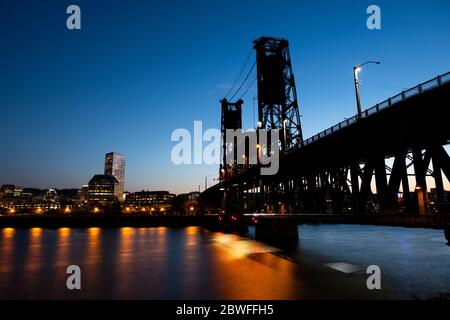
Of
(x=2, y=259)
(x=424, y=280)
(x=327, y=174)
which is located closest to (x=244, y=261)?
(x=327, y=174)

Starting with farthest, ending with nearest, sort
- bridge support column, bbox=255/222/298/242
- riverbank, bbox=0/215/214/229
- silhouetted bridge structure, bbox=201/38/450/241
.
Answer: riverbank, bbox=0/215/214/229, bridge support column, bbox=255/222/298/242, silhouetted bridge structure, bbox=201/38/450/241

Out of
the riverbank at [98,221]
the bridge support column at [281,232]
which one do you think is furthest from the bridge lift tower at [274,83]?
the riverbank at [98,221]

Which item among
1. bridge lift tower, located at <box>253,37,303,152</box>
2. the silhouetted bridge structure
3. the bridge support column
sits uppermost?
bridge lift tower, located at <box>253,37,303,152</box>

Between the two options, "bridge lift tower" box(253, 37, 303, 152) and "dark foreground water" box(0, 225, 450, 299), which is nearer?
"dark foreground water" box(0, 225, 450, 299)

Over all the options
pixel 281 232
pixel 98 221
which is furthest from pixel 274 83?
pixel 98 221

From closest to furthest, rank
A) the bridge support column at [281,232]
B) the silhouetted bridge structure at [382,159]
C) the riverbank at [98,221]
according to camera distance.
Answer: the silhouetted bridge structure at [382,159] → the bridge support column at [281,232] → the riverbank at [98,221]

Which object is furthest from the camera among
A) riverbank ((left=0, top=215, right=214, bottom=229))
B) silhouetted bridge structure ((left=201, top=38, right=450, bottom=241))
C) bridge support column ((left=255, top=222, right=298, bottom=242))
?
riverbank ((left=0, top=215, right=214, bottom=229))

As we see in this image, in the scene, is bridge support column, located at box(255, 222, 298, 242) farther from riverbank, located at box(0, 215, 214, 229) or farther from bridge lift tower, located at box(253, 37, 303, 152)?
riverbank, located at box(0, 215, 214, 229)

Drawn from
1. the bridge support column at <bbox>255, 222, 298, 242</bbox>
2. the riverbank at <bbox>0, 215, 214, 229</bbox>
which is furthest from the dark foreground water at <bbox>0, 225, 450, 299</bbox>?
the riverbank at <bbox>0, 215, 214, 229</bbox>

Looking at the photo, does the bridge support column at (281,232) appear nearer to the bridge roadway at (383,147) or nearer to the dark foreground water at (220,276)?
the dark foreground water at (220,276)

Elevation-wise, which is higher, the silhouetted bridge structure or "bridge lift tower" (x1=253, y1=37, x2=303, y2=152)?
"bridge lift tower" (x1=253, y1=37, x2=303, y2=152)

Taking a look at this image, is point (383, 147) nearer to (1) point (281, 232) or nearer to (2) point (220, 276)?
Result: (2) point (220, 276)
